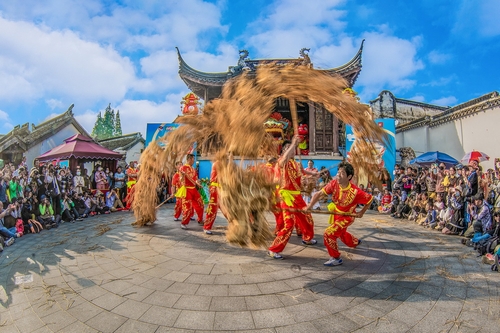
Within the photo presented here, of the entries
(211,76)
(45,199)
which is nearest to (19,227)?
(45,199)

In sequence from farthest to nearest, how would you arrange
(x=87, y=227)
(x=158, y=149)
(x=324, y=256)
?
(x=87, y=227)
(x=158, y=149)
(x=324, y=256)

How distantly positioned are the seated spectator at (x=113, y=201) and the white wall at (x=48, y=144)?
9.46 metres

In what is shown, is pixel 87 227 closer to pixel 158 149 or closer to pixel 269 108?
pixel 158 149

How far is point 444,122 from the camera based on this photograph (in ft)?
51.3

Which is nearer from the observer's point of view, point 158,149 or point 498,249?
point 498,249

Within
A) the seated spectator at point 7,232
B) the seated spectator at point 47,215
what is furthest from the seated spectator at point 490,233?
the seated spectator at point 47,215

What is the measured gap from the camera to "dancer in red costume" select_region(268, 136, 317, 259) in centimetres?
430

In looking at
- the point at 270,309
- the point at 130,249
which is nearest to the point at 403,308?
the point at 270,309

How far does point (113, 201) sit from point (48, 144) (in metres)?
10.4

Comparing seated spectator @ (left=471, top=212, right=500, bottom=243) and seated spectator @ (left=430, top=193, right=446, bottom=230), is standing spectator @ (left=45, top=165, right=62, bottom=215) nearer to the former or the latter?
seated spectator @ (left=471, top=212, right=500, bottom=243)

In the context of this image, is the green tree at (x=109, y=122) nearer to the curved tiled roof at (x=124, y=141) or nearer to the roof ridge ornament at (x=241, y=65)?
the curved tiled roof at (x=124, y=141)

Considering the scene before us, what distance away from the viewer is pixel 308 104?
15375mm

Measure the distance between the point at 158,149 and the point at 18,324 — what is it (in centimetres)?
411

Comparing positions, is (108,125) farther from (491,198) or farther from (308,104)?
(491,198)
